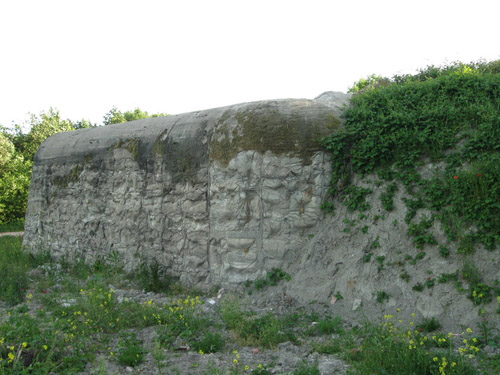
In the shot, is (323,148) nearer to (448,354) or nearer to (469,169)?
(469,169)

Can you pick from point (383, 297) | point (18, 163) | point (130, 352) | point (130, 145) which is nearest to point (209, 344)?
point (130, 352)

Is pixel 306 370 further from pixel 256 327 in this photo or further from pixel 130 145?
pixel 130 145

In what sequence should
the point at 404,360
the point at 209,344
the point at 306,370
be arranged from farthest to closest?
the point at 209,344 < the point at 306,370 < the point at 404,360

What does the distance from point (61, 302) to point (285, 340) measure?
3.16m

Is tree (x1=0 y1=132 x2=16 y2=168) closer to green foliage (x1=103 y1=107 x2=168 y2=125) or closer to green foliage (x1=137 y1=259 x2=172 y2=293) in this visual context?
green foliage (x1=103 y1=107 x2=168 y2=125)

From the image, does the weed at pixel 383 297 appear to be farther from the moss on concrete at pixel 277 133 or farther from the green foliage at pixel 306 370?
the moss on concrete at pixel 277 133

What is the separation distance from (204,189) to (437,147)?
330 cm

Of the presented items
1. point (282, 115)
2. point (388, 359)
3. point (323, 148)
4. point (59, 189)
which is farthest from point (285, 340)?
point (59, 189)

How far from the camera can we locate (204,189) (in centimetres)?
682

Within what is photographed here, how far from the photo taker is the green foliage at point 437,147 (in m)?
4.86

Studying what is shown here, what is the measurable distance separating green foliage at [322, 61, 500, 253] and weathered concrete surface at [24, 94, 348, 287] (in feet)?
1.29

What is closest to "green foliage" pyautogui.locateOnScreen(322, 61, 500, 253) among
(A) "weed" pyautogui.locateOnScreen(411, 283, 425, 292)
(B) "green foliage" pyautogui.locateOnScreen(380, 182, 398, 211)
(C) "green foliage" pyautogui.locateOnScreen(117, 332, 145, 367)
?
(B) "green foliage" pyautogui.locateOnScreen(380, 182, 398, 211)

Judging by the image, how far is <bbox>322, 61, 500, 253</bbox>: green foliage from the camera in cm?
486

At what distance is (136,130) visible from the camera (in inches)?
321
